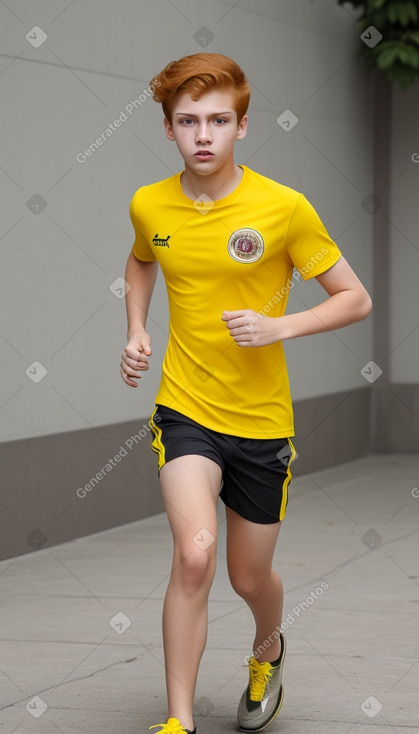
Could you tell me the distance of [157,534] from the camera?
27.1 feet

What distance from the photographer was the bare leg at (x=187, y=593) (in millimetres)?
3682

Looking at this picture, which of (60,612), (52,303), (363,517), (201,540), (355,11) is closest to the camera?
(201,540)

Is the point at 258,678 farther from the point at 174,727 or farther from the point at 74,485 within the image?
the point at 74,485

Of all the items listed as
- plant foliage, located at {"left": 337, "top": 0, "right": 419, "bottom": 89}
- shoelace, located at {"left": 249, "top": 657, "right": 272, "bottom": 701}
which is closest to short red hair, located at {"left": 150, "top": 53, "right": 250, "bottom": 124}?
shoelace, located at {"left": 249, "top": 657, "right": 272, "bottom": 701}

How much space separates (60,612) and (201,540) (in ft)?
8.44

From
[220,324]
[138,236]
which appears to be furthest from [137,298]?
[220,324]

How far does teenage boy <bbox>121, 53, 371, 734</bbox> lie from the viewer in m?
3.78

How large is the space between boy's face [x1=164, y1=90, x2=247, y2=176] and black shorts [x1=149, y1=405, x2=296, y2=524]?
772 millimetres

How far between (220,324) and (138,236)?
0.50 m

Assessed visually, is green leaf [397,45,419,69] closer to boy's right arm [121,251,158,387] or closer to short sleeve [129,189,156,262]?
boy's right arm [121,251,158,387]

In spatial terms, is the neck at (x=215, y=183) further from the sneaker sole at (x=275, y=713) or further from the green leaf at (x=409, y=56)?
the green leaf at (x=409, y=56)

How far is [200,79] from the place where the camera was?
12.7 ft

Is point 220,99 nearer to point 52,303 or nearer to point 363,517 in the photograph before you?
point 52,303

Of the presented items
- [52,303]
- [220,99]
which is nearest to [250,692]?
[220,99]
